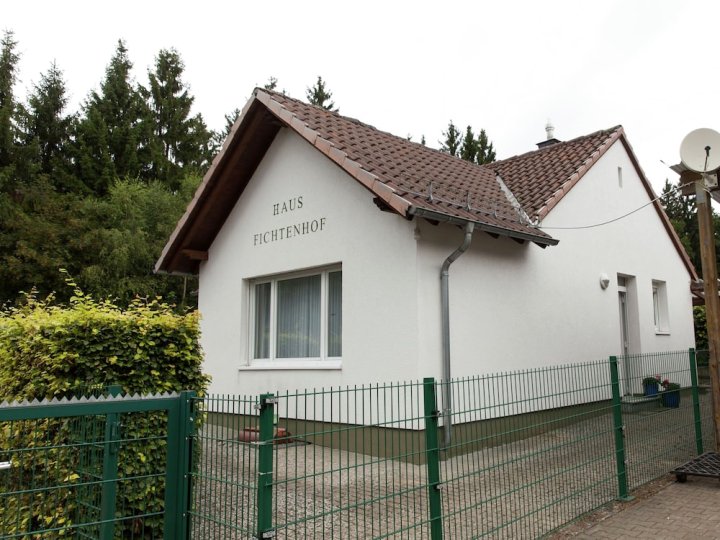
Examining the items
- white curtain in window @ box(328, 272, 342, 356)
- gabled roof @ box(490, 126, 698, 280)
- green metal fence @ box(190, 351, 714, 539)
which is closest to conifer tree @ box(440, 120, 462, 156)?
gabled roof @ box(490, 126, 698, 280)

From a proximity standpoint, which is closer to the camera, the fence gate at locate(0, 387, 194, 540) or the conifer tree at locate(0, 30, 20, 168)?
the fence gate at locate(0, 387, 194, 540)

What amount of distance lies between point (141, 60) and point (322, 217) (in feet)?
114

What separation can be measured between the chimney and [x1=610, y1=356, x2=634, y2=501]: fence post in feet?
31.1

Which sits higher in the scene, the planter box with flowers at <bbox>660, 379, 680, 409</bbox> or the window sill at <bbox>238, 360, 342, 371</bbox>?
the window sill at <bbox>238, 360, 342, 371</bbox>

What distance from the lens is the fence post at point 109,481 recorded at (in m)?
3.28

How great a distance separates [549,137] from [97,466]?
13594 mm

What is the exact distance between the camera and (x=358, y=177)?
779 centimetres

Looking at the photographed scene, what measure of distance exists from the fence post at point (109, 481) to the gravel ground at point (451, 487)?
1.72 ft

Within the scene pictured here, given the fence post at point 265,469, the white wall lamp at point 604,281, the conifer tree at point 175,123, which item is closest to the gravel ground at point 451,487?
the fence post at point 265,469

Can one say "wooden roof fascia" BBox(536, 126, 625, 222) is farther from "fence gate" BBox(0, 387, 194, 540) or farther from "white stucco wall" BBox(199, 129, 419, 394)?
"fence gate" BBox(0, 387, 194, 540)

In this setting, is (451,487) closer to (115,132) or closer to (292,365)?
(292,365)

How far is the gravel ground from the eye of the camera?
3.73 metres

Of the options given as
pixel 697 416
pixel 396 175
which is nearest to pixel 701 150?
pixel 697 416

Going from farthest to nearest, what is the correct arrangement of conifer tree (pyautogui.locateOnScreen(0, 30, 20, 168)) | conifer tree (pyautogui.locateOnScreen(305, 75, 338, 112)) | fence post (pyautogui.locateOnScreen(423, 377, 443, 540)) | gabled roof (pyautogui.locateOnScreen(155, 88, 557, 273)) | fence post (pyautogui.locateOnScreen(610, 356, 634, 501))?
conifer tree (pyautogui.locateOnScreen(305, 75, 338, 112)), conifer tree (pyautogui.locateOnScreen(0, 30, 20, 168)), gabled roof (pyautogui.locateOnScreen(155, 88, 557, 273)), fence post (pyautogui.locateOnScreen(610, 356, 634, 501)), fence post (pyautogui.locateOnScreen(423, 377, 443, 540))
